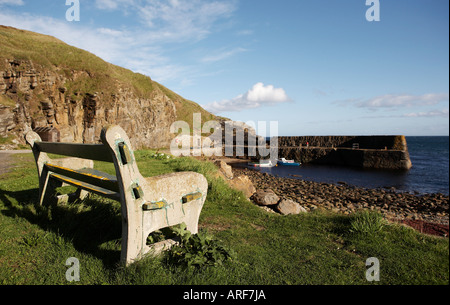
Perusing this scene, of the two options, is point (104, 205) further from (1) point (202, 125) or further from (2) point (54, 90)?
(1) point (202, 125)

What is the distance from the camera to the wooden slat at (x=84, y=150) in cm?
256

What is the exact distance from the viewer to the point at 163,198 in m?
2.78

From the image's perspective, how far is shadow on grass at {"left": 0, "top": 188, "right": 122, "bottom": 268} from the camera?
3.32 meters

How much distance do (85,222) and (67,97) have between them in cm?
3226

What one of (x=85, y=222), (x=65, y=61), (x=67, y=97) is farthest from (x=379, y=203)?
(x=65, y=61)

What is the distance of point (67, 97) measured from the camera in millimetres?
30156

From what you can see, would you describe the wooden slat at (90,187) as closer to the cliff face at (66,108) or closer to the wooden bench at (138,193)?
the wooden bench at (138,193)

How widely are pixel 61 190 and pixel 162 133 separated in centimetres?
3780

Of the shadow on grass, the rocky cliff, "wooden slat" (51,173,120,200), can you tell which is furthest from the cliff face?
"wooden slat" (51,173,120,200)

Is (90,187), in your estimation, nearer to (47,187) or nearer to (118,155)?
(118,155)

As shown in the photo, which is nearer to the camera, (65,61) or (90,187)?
(90,187)

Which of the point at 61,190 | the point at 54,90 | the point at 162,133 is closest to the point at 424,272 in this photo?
the point at 61,190

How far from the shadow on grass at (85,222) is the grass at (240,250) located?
14mm

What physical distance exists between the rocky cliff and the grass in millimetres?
22184
